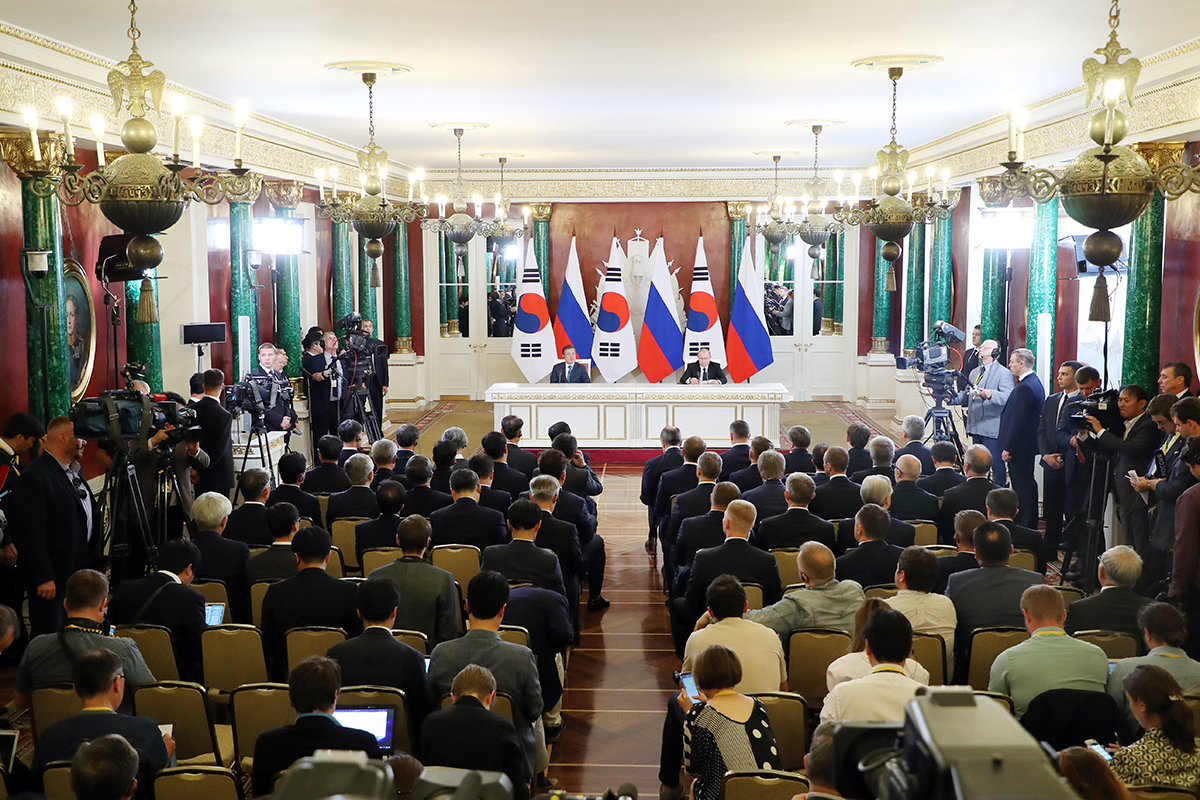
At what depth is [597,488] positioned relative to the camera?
761cm

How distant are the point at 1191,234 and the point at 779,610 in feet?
16.5

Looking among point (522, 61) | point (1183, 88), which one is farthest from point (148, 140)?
point (1183, 88)

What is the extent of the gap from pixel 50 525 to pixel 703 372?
9044 millimetres

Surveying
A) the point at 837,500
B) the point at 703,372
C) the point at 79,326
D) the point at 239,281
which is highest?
the point at 239,281

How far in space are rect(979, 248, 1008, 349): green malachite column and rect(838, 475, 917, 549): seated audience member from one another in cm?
562

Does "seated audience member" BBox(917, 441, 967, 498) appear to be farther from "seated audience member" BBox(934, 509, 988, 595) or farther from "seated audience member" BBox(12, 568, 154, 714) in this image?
"seated audience member" BBox(12, 568, 154, 714)

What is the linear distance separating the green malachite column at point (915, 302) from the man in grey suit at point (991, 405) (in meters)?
5.03

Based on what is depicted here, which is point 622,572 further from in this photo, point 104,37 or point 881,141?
point 881,141

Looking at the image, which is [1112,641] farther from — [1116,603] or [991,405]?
[991,405]

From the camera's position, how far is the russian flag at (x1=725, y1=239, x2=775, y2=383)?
14.3 metres

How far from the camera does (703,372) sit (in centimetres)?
1359

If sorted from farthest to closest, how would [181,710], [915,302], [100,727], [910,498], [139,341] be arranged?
1. [915,302]
2. [139,341]
3. [910,498]
4. [181,710]
5. [100,727]

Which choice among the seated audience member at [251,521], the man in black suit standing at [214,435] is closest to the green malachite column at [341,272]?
the man in black suit standing at [214,435]

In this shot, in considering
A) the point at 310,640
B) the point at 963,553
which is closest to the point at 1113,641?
the point at 963,553
